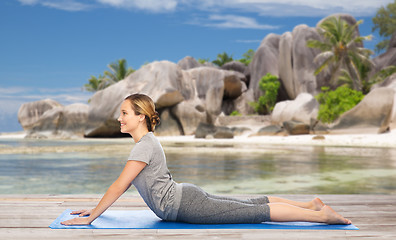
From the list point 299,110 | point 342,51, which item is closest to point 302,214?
point 299,110

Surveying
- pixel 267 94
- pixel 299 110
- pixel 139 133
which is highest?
pixel 139 133

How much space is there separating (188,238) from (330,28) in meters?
30.6

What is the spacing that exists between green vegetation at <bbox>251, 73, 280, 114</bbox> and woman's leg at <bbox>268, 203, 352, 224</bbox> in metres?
31.6

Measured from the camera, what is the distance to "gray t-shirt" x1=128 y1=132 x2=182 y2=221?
257cm

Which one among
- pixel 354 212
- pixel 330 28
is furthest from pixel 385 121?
pixel 354 212

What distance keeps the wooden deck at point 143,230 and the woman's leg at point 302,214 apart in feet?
0.52

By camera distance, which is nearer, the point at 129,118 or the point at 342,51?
the point at 129,118

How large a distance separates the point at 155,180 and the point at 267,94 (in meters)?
32.3

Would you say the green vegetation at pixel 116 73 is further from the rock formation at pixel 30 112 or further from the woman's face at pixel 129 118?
the woman's face at pixel 129 118

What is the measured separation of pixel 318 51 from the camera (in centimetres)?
3438

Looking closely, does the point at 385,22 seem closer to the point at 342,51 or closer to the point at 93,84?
the point at 342,51

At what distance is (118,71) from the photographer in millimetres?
43875

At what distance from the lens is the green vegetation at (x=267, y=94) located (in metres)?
34.3

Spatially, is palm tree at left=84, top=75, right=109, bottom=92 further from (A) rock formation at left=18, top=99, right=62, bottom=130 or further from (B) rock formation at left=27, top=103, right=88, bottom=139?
(B) rock formation at left=27, top=103, right=88, bottom=139
